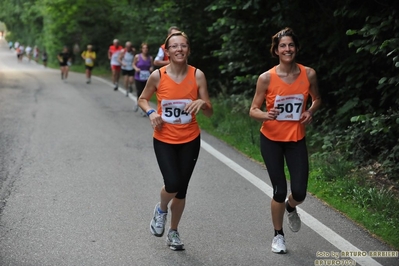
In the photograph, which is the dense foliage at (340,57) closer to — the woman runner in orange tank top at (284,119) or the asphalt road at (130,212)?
the asphalt road at (130,212)

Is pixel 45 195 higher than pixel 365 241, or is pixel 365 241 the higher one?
pixel 365 241

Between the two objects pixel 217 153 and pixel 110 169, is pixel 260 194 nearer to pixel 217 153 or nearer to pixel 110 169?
pixel 110 169

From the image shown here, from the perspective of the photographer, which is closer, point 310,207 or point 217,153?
point 310,207

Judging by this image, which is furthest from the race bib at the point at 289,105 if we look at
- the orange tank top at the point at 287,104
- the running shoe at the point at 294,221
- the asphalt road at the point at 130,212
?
the asphalt road at the point at 130,212

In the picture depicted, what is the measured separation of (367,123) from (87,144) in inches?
195

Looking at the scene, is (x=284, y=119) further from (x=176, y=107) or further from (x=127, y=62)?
(x=127, y=62)

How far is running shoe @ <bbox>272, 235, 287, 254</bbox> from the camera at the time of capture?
5.83 metres

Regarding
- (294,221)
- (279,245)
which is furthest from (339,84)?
(279,245)

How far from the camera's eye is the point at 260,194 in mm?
8148

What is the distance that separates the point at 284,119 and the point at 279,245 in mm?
1016

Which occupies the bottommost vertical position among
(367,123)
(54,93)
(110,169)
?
(54,93)

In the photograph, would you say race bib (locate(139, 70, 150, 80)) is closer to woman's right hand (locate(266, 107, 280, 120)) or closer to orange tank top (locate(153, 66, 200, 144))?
orange tank top (locate(153, 66, 200, 144))

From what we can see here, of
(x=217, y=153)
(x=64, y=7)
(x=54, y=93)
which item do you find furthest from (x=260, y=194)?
(x=64, y=7)

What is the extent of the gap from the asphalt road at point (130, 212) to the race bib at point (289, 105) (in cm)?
109
